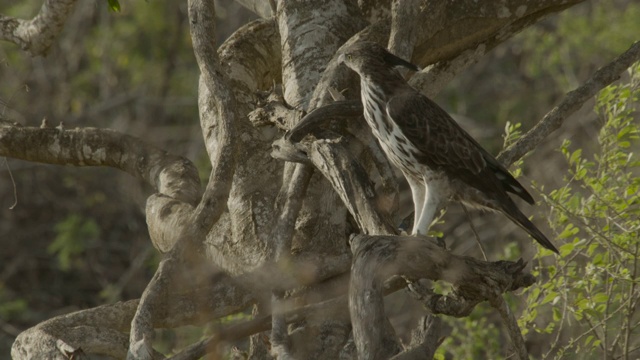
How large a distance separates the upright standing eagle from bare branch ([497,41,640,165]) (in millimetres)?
290

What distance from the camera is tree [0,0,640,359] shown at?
3.91m

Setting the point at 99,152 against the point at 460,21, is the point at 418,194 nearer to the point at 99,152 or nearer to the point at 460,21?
the point at 460,21

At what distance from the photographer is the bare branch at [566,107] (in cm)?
509

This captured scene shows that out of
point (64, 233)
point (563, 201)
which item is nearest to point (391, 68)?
point (563, 201)

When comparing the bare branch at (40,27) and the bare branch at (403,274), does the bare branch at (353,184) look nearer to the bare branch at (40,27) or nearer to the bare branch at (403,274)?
the bare branch at (403,274)

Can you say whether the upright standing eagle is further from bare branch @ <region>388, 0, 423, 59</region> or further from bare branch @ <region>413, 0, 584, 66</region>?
bare branch @ <region>413, 0, 584, 66</region>

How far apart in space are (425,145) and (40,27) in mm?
2397

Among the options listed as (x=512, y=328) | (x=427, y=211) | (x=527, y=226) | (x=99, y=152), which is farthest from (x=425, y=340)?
(x=99, y=152)

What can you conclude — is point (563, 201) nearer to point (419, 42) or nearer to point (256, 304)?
point (419, 42)

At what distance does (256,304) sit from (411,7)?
1.56 m

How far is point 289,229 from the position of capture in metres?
4.73

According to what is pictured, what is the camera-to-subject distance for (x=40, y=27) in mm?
6016

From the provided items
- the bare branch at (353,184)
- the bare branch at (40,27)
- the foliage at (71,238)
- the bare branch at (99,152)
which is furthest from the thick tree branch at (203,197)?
the foliage at (71,238)

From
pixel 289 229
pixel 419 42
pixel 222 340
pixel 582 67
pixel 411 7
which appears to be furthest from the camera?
pixel 582 67
